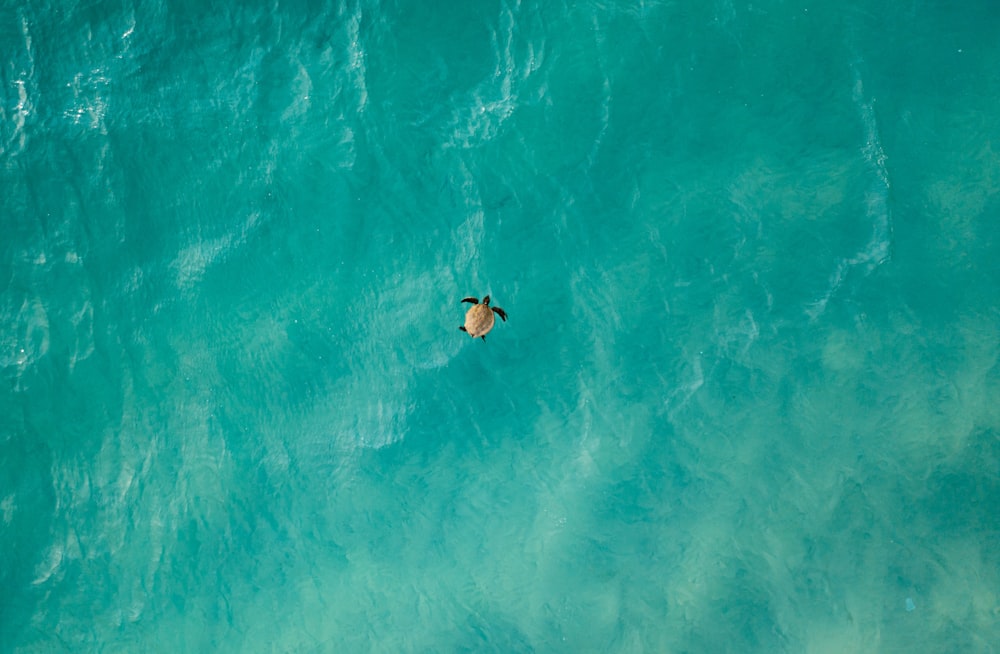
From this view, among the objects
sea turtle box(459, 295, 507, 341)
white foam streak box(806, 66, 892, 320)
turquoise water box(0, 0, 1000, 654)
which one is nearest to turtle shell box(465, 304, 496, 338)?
sea turtle box(459, 295, 507, 341)

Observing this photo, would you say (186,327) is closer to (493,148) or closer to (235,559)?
(235,559)

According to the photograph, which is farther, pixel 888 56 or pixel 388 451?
pixel 388 451

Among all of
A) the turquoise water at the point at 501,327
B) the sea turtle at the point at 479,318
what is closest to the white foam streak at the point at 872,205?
the turquoise water at the point at 501,327

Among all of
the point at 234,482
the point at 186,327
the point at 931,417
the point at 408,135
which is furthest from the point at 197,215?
the point at 931,417

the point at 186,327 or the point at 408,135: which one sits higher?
the point at 408,135

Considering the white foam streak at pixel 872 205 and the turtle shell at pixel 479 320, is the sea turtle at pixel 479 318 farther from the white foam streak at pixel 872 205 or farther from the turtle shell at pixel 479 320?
the white foam streak at pixel 872 205

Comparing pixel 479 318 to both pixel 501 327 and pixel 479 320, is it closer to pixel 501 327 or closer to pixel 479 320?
pixel 479 320

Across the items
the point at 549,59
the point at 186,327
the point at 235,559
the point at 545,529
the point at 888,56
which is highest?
the point at 888,56
